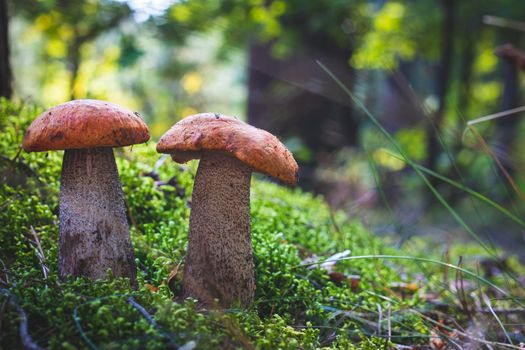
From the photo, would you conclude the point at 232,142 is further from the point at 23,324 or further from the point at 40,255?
the point at 40,255

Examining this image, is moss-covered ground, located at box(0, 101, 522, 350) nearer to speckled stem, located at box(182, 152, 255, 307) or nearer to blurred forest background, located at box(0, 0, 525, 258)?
speckled stem, located at box(182, 152, 255, 307)

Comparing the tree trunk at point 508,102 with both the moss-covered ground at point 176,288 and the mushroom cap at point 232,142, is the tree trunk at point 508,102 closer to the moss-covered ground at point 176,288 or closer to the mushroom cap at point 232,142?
the moss-covered ground at point 176,288

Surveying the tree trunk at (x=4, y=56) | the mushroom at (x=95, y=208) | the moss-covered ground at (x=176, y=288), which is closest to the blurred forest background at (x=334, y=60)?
the tree trunk at (x=4, y=56)

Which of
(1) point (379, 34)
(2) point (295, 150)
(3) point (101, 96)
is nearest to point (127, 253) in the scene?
(3) point (101, 96)

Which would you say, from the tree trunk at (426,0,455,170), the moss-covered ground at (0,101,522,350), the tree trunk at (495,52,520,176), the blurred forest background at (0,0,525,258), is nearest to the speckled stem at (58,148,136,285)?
the moss-covered ground at (0,101,522,350)

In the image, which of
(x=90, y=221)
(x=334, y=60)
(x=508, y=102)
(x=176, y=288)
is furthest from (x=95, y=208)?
(x=508, y=102)

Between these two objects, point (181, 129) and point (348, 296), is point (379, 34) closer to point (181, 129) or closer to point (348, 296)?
point (348, 296)
